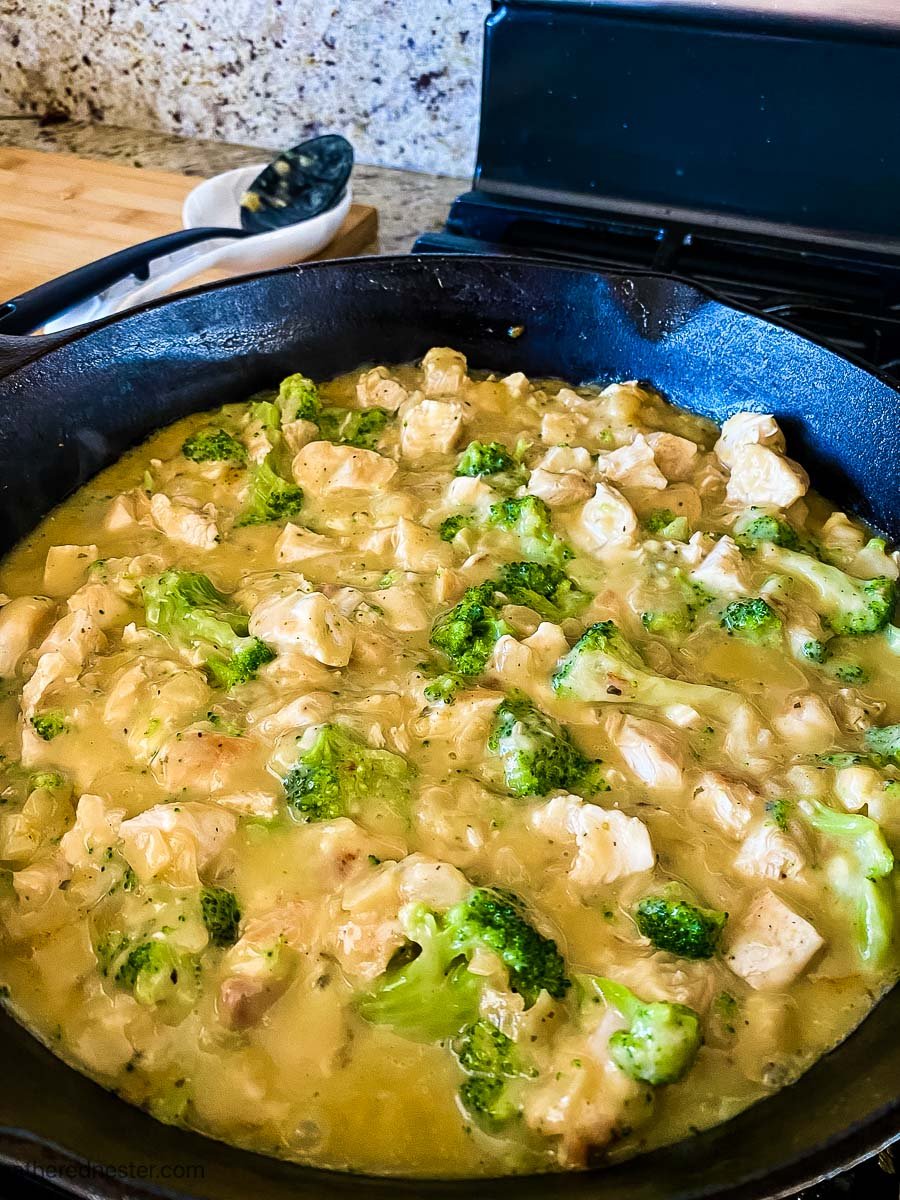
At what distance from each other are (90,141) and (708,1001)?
3453mm

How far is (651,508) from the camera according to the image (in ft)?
6.40

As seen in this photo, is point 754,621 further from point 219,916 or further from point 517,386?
point 219,916

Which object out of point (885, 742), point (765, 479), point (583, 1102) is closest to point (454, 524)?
point (765, 479)

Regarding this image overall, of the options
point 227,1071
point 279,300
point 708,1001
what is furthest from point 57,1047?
point 279,300

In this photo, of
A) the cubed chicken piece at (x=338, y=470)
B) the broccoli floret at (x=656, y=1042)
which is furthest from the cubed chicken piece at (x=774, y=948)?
the cubed chicken piece at (x=338, y=470)

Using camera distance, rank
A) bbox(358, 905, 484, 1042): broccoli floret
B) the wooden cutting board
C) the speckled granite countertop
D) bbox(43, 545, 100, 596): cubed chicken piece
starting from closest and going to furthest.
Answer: bbox(358, 905, 484, 1042): broccoli floret, bbox(43, 545, 100, 596): cubed chicken piece, the wooden cutting board, the speckled granite countertop

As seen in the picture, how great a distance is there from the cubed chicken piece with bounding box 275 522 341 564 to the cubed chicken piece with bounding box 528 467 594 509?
1.31 ft

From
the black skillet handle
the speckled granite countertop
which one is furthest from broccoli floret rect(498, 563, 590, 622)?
the speckled granite countertop

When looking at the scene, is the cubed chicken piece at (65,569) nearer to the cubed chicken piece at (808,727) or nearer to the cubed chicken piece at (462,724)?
the cubed chicken piece at (462,724)

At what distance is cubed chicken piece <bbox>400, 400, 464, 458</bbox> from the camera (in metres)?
2.08

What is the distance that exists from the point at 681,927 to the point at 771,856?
0.59ft

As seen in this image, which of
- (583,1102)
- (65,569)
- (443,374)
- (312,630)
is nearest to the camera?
(583,1102)

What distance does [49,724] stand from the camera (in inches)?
57.7

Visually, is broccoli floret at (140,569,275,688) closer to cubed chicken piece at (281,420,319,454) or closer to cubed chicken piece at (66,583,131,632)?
cubed chicken piece at (66,583,131,632)
